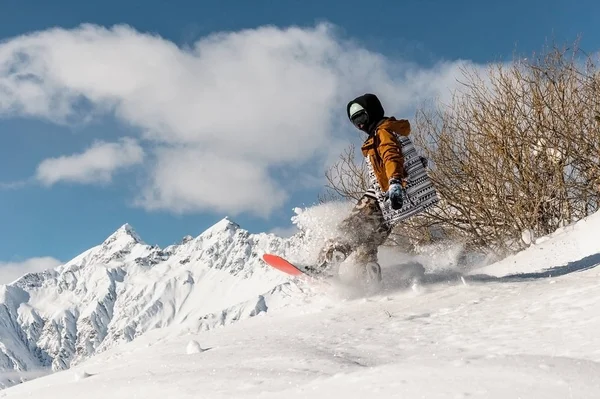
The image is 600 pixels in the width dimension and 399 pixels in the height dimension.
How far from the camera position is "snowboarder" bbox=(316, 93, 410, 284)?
479cm

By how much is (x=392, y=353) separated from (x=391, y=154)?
2.37m

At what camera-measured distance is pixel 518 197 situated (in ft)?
29.0

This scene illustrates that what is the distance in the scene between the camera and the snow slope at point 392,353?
6.28ft

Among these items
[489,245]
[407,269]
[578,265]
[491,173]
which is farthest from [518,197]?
[407,269]

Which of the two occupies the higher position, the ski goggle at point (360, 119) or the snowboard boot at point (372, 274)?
the ski goggle at point (360, 119)

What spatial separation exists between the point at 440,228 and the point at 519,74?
10.1ft

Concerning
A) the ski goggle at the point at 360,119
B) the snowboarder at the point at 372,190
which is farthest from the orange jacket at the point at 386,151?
the ski goggle at the point at 360,119

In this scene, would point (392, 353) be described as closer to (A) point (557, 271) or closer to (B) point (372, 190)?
(B) point (372, 190)

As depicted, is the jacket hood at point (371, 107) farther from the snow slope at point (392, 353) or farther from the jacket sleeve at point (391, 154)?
the snow slope at point (392, 353)

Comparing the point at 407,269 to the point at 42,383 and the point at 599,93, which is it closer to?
the point at 42,383

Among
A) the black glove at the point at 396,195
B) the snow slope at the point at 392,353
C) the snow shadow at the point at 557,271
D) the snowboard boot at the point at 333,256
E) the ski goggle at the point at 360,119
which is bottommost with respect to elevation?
the snow slope at the point at 392,353

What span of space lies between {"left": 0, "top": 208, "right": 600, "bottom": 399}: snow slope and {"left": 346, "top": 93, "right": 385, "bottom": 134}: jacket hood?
1.45 m

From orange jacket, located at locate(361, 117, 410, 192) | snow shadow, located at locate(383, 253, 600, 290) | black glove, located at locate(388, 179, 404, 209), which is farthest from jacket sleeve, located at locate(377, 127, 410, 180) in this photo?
snow shadow, located at locate(383, 253, 600, 290)

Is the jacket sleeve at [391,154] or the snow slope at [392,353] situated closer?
the snow slope at [392,353]
